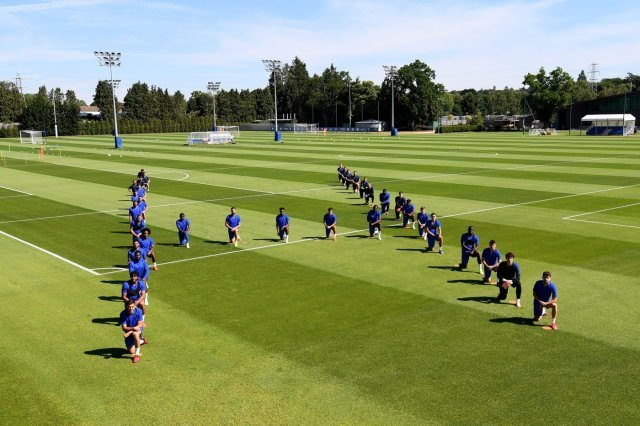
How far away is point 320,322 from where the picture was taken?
14.3 m

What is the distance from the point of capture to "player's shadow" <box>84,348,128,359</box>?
12547 mm

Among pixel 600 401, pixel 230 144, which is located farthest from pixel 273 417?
pixel 230 144

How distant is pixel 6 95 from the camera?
149 meters

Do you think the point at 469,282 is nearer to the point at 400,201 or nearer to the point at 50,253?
the point at 400,201

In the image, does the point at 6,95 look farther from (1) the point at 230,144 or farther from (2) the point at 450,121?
(2) the point at 450,121

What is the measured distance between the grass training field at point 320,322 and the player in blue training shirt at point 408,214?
2.15 ft

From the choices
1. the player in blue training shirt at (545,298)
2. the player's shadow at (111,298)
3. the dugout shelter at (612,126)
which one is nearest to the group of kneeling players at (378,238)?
the player in blue training shirt at (545,298)

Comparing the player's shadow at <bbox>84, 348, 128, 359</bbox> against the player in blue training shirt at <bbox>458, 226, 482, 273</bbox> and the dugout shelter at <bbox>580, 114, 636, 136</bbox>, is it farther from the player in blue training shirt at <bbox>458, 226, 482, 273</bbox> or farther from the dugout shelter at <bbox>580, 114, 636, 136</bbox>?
the dugout shelter at <bbox>580, 114, 636, 136</bbox>

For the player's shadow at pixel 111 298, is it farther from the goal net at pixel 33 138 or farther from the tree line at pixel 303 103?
the tree line at pixel 303 103

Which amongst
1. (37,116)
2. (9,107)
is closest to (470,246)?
(37,116)

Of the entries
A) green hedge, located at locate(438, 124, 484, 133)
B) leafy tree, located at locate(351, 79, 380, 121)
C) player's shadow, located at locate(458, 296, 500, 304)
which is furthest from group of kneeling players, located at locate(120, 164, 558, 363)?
leafy tree, located at locate(351, 79, 380, 121)

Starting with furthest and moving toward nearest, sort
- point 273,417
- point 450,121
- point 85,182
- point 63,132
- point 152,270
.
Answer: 1. point 450,121
2. point 63,132
3. point 85,182
4. point 152,270
5. point 273,417

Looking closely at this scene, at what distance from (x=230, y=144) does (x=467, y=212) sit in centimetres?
6564

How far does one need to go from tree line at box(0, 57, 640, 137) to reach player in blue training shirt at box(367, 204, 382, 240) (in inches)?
4940
